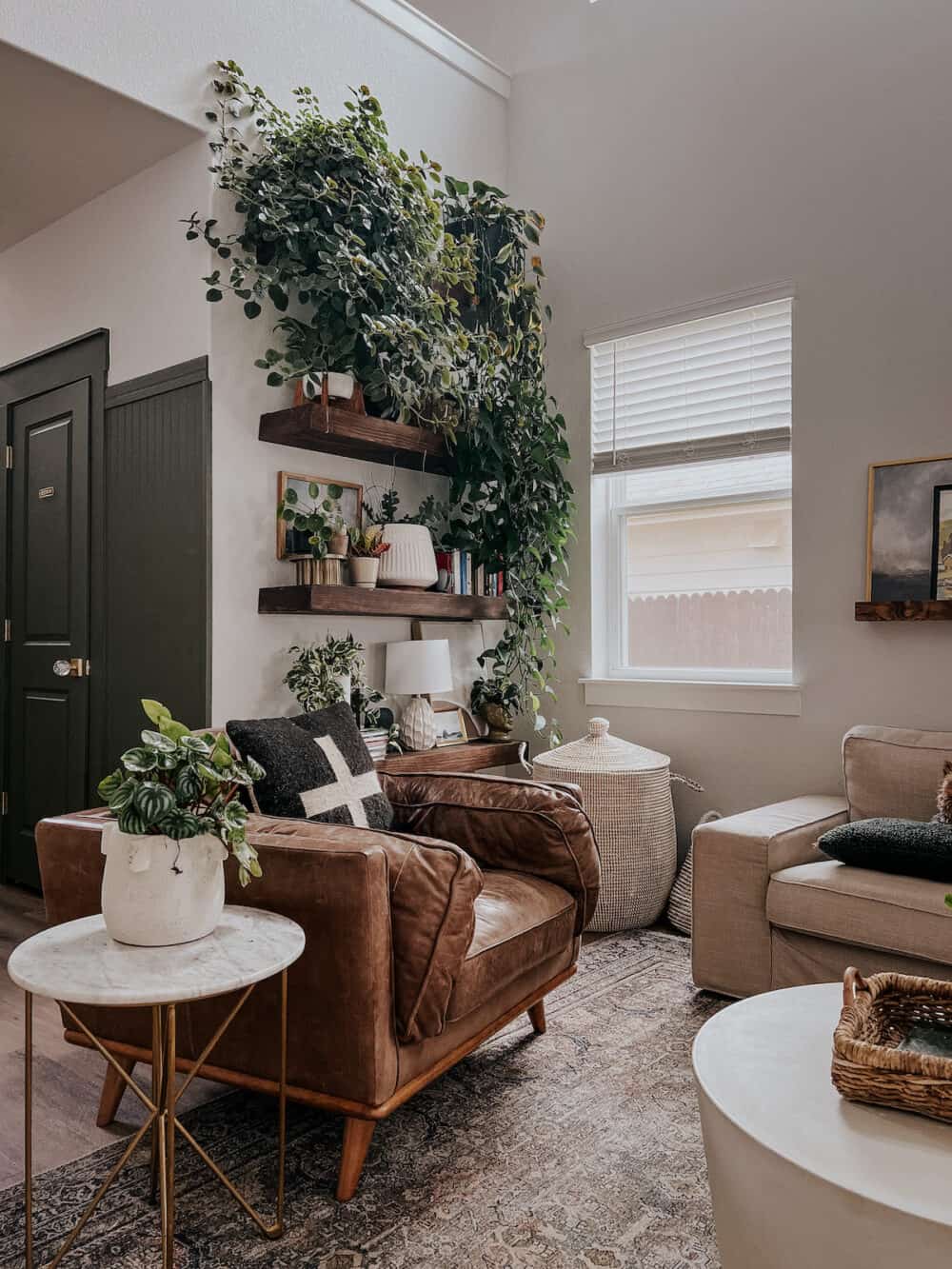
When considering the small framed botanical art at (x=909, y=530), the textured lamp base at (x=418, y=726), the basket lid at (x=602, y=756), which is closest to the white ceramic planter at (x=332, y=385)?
the textured lamp base at (x=418, y=726)

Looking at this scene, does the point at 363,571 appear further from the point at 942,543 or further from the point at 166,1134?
the point at 166,1134

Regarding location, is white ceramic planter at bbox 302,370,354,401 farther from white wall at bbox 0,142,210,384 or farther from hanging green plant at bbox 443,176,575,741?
hanging green plant at bbox 443,176,575,741

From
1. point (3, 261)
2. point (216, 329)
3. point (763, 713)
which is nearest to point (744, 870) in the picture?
point (763, 713)

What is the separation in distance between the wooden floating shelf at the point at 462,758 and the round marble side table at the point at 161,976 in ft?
5.42

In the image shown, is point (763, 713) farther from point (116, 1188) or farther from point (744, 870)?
point (116, 1188)

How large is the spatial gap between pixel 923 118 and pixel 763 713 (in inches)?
81.7

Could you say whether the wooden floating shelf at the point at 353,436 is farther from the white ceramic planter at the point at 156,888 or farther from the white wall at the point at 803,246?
the white ceramic planter at the point at 156,888

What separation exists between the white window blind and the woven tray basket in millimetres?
2406

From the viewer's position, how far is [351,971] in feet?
5.59

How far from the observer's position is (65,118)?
3.01 meters

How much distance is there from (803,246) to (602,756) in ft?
6.47

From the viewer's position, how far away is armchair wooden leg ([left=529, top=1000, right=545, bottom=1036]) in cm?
248

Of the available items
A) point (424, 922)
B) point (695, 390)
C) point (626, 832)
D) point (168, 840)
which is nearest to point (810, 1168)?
point (424, 922)

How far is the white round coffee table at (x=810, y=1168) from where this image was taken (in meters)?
1.11
